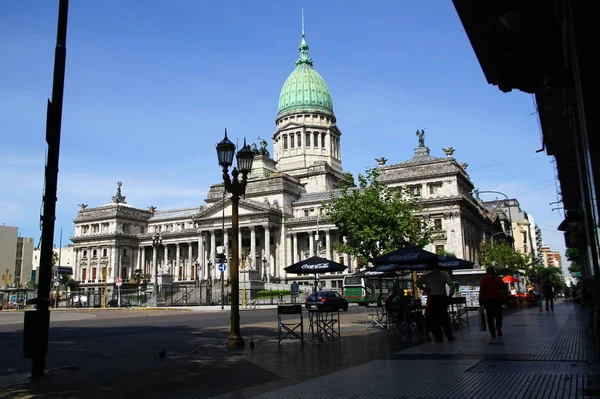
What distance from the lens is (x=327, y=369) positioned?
1027cm

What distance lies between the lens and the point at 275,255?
8700 cm

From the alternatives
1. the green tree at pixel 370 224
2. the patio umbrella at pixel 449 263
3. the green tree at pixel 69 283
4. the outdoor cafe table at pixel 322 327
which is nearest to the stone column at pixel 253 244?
the green tree at pixel 69 283

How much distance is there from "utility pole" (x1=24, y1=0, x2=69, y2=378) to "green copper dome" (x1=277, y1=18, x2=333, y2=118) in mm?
95458

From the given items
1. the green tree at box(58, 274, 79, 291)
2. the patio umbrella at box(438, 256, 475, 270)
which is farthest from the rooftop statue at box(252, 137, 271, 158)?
the patio umbrella at box(438, 256, 475, 270)

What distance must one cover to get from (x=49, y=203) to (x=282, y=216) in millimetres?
76299

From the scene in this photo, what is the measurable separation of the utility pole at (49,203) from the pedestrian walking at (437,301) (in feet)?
Answer: 29.9

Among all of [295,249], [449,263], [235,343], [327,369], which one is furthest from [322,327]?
[295,249]

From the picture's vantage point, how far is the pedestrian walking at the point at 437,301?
46.5ft

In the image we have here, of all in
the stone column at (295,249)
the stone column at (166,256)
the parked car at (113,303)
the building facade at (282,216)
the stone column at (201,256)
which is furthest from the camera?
the stone column at (166,256)

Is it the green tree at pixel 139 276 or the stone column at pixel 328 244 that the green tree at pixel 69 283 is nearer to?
the green tree at pixel 139 276

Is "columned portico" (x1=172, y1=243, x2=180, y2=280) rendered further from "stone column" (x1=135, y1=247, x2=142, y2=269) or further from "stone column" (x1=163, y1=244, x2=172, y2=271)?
"stone column" (x1=135, y1=247, x2=142, y2=269)

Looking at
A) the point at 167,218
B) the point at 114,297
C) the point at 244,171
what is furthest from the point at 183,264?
the point at 244,171

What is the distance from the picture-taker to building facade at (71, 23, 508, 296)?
76375 mm

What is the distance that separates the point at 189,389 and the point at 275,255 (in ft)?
258
